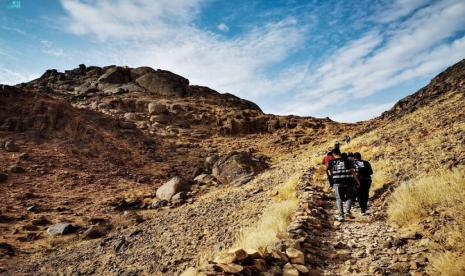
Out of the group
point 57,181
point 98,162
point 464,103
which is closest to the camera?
point 464,103

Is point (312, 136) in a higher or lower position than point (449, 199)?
higher

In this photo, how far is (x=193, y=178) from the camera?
2647 cm

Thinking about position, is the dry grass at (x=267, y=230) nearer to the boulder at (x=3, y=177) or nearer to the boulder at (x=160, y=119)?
the boulder at (x=3, y=177)

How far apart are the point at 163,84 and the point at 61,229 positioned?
33.8m

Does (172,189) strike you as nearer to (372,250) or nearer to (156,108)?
(372,250)

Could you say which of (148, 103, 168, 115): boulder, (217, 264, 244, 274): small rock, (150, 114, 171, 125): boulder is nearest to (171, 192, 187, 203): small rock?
(217, 264, 244, 274): small rock

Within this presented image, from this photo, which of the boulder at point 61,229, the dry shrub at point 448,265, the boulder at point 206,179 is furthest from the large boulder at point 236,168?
the dry shrub at point 448,265

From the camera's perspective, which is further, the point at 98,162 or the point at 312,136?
the point at 312,136

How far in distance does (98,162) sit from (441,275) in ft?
89.4

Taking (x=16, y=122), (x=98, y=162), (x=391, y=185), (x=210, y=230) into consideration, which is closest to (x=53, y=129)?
(x=16, y=122)

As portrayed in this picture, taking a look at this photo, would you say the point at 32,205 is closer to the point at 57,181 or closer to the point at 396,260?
the point at 57,181

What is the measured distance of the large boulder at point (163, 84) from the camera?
1922 inches

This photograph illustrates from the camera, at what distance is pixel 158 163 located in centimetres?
3042

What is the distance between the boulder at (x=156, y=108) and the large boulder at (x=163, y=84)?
22.3 ft
